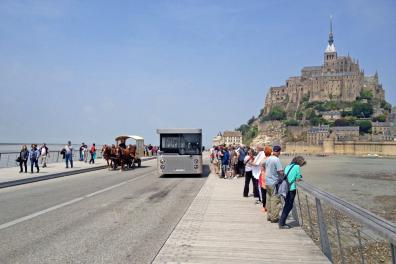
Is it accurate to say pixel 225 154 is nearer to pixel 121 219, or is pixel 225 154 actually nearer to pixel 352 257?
pixel 121 219

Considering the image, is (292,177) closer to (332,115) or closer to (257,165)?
(257,165)

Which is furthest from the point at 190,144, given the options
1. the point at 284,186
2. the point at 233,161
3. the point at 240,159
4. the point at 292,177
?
the point at 292,177

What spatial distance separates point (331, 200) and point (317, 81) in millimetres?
178803

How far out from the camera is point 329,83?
173 metres

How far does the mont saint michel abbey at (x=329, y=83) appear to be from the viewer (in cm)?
16962

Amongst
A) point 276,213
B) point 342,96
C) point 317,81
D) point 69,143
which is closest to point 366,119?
point 342,96

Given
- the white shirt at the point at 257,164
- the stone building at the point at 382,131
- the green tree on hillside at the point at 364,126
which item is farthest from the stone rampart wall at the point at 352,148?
the white shirt at the point at 257,164

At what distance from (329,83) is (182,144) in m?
161

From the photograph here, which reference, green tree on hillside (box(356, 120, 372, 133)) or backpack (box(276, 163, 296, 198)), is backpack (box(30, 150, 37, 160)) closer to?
backpack (box(276, 163, 296, 198))

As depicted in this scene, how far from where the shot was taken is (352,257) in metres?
5.51

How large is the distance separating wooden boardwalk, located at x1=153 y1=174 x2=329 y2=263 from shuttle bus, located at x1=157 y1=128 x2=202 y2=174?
11.6 metres

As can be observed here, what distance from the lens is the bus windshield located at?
23.1 metres

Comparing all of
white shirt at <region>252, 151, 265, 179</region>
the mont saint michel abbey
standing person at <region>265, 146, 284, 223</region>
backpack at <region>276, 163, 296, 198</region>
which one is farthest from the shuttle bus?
the mont saint michel abbey

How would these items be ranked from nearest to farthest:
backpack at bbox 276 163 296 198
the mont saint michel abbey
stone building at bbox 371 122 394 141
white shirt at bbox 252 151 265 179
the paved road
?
the paved road < backpack at bbox 276 163 296 198 < white shirt at bbox 252 151 265 179 < stone building at bbox 371 122 394 141 < the mont saint michel abbey
